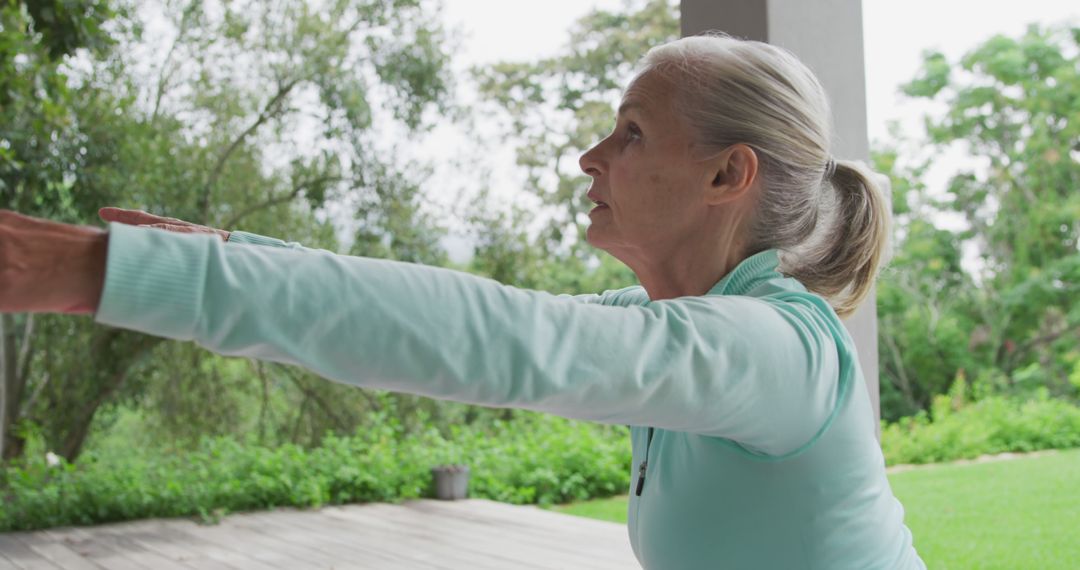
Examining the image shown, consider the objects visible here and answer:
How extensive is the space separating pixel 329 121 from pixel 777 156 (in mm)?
6375

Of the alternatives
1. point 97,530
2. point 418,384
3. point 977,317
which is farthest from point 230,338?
point 977,317

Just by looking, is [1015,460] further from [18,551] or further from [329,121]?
[18,551]

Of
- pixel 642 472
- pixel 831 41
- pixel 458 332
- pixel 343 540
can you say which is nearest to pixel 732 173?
pixel 642 472

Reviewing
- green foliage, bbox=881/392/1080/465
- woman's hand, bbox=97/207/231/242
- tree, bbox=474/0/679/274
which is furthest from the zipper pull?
tree, bbox=474/0/679/274

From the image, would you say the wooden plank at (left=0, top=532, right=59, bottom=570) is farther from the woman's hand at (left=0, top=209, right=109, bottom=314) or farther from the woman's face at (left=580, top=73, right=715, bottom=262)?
the woman's hand at (left=0, top=209, right=109, bottom=314)

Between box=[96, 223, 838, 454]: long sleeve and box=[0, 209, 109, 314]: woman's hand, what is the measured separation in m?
0.01

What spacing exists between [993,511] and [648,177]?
434cm

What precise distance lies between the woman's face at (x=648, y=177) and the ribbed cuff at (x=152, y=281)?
0.56m

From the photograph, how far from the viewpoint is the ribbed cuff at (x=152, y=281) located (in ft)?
1.74

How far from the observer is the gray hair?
99cm

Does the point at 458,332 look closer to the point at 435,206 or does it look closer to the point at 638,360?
the point at 638,360

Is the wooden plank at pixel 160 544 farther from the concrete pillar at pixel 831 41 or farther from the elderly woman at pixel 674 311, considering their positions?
the elderly woman at pixel 674 311

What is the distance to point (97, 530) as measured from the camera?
4656 millimetres

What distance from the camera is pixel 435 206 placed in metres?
7.43
